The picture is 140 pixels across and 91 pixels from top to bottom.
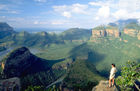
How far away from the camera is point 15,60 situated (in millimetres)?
140125

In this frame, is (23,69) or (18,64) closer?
(18,64)

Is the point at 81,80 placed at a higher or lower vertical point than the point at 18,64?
lower

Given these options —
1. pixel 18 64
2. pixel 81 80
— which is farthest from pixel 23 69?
pixel 81 80

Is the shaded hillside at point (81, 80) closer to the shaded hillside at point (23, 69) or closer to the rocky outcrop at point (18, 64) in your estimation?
the shaded hillside at point (23, 69)

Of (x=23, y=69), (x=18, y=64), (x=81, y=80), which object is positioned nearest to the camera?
(x=81, y=80)

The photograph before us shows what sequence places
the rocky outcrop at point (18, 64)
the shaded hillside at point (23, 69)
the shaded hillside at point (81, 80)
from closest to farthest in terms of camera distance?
the shaded hillside at point (81, 80)
the shaded hillside at point (23, 69)
the rocky outcrop at point (18, 64)

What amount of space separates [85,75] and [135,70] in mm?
96115

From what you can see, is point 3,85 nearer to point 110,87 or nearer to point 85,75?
point 85,75

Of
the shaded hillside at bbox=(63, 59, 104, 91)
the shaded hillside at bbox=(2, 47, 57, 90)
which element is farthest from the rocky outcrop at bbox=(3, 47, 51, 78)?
the shaded hillside at bbox=(63, 59, 104, 91)

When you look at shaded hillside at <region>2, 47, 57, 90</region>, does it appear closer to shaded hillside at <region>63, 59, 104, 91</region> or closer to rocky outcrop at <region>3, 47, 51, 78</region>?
rocky outcrop at <region>3, 47, 51, 78</region>

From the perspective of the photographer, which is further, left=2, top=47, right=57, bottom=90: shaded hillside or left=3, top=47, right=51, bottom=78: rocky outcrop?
left=3, top=47, right=51, bottom=78: rocky outcrop

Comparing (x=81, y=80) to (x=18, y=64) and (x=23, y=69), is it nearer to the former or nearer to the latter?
(x=23, y=69)

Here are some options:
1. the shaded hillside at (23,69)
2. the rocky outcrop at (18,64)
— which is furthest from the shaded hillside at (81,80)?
the rocky outcrop at (18,64)

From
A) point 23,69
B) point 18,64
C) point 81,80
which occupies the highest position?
point 18,64
